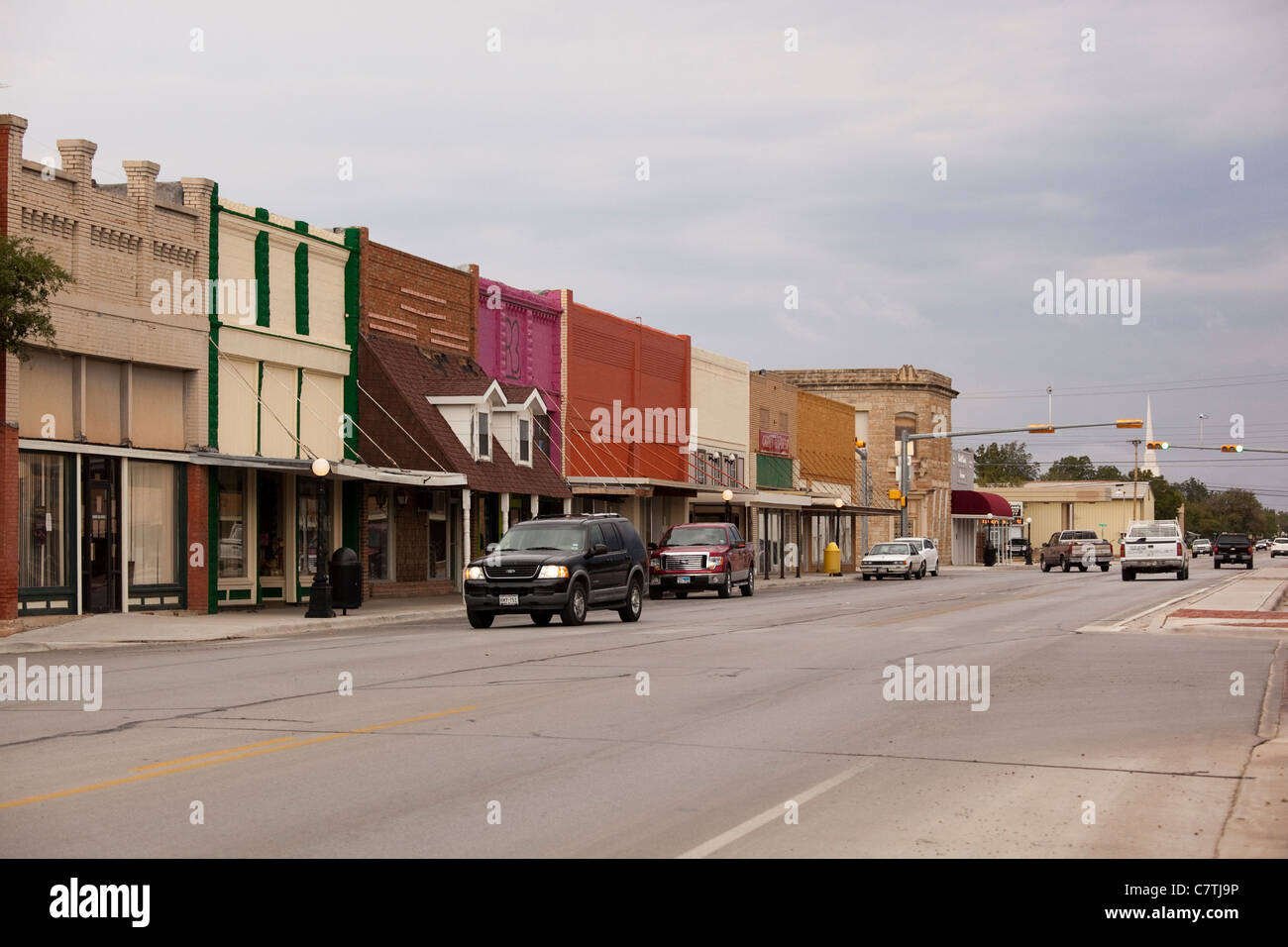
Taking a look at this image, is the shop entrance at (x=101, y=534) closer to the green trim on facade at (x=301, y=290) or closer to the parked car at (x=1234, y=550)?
the green trim on facade at (x=301, y=290)

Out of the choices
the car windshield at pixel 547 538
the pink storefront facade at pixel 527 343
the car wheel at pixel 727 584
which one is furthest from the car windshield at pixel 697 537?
the car windshield at pixel 547 538

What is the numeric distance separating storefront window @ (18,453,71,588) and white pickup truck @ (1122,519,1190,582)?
115 feet

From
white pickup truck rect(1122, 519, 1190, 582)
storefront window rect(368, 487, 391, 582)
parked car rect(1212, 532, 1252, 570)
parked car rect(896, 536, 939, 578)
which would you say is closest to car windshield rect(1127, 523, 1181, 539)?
white pickup truck rect(1122, 519, 1190, 582)

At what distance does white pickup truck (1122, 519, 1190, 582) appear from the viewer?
49.3 meters

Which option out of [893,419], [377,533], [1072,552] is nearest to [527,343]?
[377,533]

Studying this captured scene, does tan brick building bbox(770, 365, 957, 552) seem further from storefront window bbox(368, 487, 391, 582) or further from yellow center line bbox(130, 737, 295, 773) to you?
yellow center line bbox(130, 737, 295, 773)

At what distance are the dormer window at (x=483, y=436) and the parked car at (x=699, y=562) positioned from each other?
564 cm

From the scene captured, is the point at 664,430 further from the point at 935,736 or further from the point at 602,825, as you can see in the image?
the point at 602,825

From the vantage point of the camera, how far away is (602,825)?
822 centimetres

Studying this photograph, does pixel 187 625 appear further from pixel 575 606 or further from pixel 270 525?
pixel 575 606

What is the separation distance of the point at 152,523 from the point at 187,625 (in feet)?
10.1

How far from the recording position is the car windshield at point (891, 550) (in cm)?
5875

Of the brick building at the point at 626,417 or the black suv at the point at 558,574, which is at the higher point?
the brick building at the point at 626,417
